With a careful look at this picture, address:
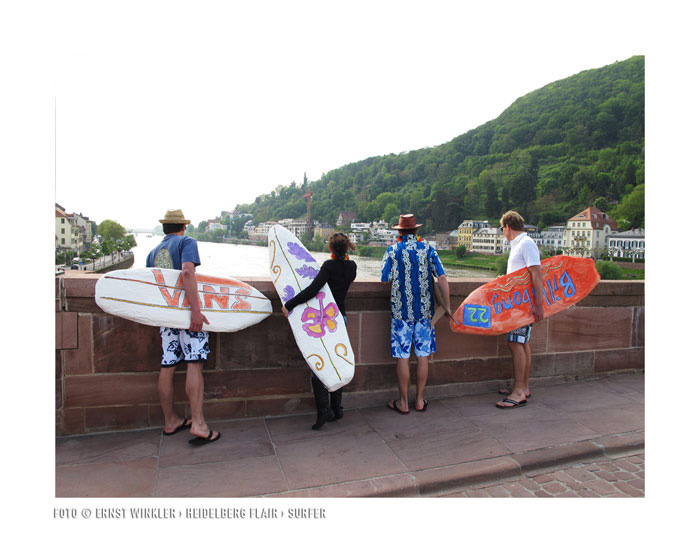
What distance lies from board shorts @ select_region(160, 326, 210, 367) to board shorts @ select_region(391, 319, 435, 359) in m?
1.33

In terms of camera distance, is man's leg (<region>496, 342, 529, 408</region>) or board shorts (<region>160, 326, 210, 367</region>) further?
man's leg (<region>496, 342, 529, 408</region>)

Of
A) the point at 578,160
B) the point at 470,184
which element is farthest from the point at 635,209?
the point at 578,160

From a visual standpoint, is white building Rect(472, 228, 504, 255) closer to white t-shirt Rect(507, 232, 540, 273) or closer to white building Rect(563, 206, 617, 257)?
white building Rect(563, 206, 617, 257)

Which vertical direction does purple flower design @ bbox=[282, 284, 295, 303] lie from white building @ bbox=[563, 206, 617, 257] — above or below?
below

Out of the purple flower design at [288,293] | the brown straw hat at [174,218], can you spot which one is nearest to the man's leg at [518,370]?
the purple flower design at [288,293]

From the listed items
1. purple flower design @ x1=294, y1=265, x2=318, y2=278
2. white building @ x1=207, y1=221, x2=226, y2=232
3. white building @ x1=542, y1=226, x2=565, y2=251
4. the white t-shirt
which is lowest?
purple flower design @ x1=294, y1=265, x2=318, y2=278

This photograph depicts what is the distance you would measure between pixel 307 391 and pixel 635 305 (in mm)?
3459

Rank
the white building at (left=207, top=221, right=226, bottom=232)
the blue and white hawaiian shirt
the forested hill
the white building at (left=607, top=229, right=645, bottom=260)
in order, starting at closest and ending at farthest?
the blue and white hawaiian shirt → the white building at (left=207, top=221, right=226, bottom=232) → the white building at (left=607, top=229, right=645, bottom=260) → the forested hill

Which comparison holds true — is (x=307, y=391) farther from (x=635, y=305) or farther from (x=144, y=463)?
(x=635, y=305)

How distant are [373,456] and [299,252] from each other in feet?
4.63

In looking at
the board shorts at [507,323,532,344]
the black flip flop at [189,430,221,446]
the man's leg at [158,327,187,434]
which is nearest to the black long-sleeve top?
the man's leg at [158,327,187,434]

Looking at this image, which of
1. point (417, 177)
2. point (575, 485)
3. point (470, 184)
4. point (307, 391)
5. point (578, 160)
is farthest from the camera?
point (578, 160)

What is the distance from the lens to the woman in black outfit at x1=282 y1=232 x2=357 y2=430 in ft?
9.23

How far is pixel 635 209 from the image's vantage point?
3116cm
